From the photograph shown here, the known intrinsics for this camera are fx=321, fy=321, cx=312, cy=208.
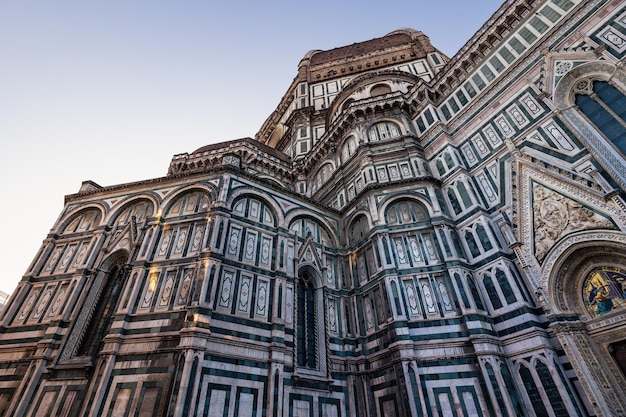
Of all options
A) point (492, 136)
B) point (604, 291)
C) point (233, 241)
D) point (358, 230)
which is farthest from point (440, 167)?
point (233, 241)

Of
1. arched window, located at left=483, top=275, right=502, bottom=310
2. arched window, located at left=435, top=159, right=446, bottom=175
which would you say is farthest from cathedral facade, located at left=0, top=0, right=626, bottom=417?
arched window, located at left=435, top=159, right=446, bottom=175

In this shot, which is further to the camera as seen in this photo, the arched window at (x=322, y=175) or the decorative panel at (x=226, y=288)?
the arched window at (x=322, y=175)

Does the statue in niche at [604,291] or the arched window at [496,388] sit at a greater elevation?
the statue in niche at [604,291]

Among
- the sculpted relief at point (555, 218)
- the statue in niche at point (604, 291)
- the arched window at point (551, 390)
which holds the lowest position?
the arched window at point (551, 390)

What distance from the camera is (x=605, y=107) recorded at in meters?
11.4

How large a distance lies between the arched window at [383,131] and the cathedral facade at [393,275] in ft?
5.28

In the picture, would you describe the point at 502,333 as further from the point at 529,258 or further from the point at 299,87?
the point at 299,87

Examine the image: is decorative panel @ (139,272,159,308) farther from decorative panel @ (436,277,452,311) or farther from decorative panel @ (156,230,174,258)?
decorative panel @ (436,277,452,311)

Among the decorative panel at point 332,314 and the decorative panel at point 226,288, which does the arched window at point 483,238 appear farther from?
the decorative panel at point 226,288

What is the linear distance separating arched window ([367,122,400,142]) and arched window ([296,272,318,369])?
9563 millimetres

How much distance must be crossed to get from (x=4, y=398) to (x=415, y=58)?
118ft

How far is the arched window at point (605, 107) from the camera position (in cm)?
1083

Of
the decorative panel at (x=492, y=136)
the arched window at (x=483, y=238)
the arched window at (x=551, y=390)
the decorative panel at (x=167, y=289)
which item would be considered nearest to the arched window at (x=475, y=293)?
the arched window at (x=483, y=238)

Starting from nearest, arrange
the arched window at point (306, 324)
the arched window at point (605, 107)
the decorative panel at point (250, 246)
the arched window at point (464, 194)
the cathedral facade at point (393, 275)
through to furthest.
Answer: the cathedral facade at point (393, 275) → the arched window at point (605, 107) → the arched window at point (306, 324) → the decorative panel at point (250, 246) → the arched window at point (464, 194)
